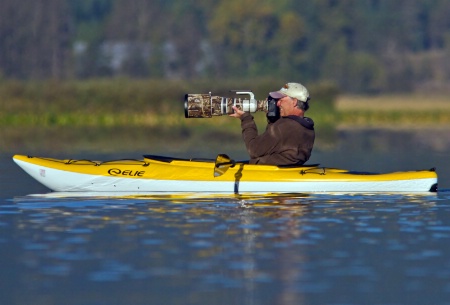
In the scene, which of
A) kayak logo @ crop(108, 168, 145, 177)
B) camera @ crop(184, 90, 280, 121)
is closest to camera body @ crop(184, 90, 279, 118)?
camera @ crop(184, 90, 280, 121)

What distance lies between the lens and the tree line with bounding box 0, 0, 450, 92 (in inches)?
3447

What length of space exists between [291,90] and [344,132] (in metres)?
24.2

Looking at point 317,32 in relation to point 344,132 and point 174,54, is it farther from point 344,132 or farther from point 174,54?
point 344,132

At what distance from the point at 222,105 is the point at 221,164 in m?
0.81

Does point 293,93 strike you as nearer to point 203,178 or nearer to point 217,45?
point 203,178

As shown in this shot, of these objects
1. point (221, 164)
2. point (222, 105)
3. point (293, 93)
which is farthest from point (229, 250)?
point (293, 93)

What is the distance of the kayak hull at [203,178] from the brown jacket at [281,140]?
8.5 inches

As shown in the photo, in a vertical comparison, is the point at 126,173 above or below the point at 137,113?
below

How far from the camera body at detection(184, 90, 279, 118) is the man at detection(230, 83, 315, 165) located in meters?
0.10

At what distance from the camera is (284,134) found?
18.4m

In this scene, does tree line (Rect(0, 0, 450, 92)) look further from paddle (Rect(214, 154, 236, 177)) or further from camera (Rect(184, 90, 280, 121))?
paddle (Rect(214, 154, 236, 177))

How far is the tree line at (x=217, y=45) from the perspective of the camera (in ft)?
287

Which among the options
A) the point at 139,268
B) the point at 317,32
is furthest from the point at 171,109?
the point at 317,32

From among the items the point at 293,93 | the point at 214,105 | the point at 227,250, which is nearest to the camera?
the point at 227,250
